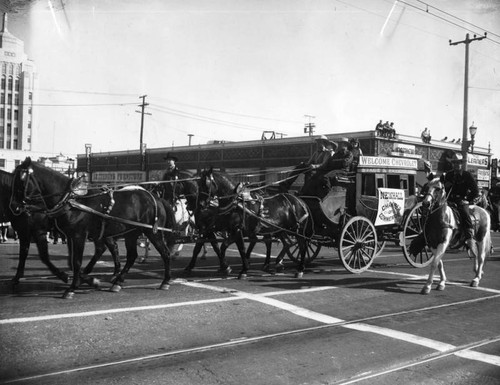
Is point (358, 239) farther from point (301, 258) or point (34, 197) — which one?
point (34, 197)

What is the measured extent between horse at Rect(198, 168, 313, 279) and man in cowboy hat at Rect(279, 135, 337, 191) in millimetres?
953

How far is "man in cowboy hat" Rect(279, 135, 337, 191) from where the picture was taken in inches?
424

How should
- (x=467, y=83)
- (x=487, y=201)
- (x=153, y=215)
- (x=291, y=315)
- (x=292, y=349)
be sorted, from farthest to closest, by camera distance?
1. (x=467, y=83)
2. (x=487, y=201)
3. (x=153, y=215)
4. (x=291, y=315)
5. (x=292, y=349)

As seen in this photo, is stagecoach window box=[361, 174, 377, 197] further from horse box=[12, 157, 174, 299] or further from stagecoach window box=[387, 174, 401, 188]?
horse box=[12, 157, 174, 299]

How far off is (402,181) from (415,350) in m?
6.81

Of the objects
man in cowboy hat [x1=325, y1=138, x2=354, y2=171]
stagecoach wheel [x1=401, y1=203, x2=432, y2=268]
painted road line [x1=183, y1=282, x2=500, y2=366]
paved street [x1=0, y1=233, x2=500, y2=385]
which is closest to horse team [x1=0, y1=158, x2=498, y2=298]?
paved street [x1=0, y1=233, x2=500, y2=385]

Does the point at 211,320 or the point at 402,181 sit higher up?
the point at 402,181

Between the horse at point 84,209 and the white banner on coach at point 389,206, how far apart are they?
A: 4985mm

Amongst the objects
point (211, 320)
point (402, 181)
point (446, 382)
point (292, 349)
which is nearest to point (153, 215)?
point (211, 320)

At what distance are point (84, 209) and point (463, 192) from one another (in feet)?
23.8

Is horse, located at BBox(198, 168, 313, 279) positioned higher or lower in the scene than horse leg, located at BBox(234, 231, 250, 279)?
Result: higher

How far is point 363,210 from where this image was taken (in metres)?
10.5

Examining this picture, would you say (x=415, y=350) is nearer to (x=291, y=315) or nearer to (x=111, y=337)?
(x=291, y=315)

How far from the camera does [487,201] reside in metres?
14.6
